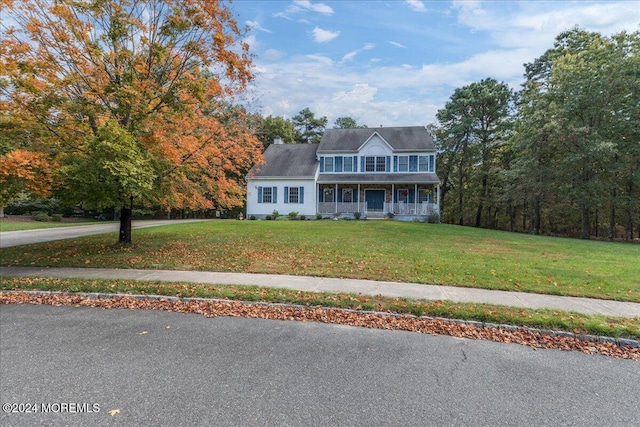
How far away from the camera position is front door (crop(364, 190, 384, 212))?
92.7ft

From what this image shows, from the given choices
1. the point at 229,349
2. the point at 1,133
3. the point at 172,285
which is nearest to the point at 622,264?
the point at 229,349

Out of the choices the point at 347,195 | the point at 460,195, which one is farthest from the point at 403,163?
the point at 460,195

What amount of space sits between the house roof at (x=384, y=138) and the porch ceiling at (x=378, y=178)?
215 centimetres

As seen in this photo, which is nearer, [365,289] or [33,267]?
[365,289]

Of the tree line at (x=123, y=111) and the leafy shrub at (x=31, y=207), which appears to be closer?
the tree line at (x=123, y=111)

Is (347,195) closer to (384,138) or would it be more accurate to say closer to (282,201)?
(282,201)

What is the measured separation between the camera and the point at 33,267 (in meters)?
8.85

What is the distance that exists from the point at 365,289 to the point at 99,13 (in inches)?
406

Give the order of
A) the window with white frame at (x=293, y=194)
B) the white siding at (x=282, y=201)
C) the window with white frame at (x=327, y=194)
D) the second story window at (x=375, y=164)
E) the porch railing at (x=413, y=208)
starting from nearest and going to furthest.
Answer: the porch railing at (x=413, y=208)
the white siding at (x=282, y=201)
the window with white frame at (x=293, y=194)
the second story window at (x=375, y=164)
the window with white frame at (x=327, y=194)

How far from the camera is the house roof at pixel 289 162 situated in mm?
28438

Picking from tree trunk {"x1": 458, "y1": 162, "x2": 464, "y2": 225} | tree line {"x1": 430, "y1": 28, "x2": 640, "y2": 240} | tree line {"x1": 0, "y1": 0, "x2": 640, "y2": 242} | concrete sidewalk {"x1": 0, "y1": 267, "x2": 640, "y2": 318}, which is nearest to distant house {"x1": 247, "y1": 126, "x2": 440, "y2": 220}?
tree line {"x1": 430, "y1": 28, "x2": 640, "y2": 240}

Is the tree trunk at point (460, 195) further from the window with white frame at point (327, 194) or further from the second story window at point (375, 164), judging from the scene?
the window with white frame at point (327, 194)

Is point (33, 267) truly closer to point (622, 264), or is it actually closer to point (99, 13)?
point (99, 13)

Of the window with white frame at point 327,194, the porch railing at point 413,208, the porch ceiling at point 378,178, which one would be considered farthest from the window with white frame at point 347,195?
the porch railing at point 413,208
